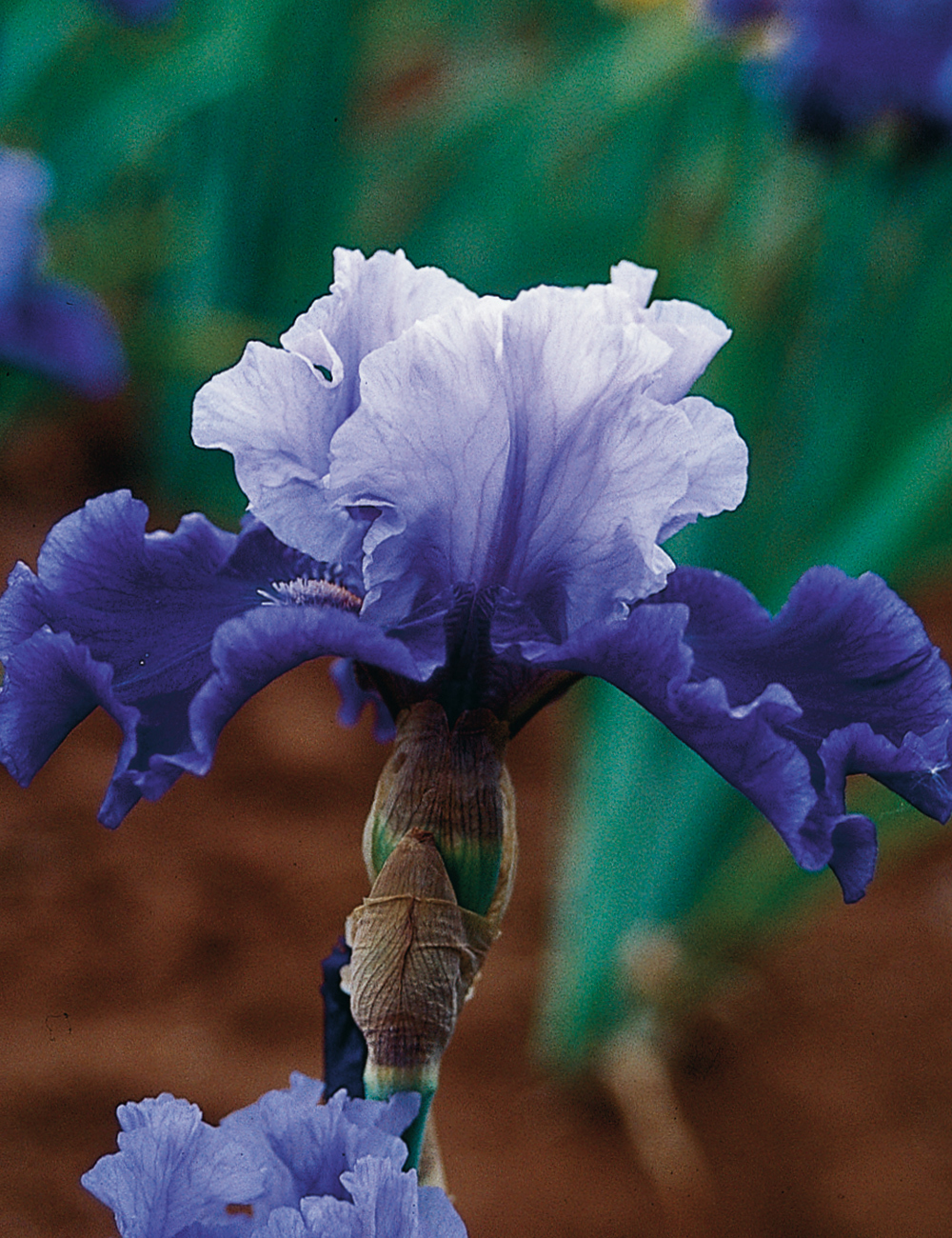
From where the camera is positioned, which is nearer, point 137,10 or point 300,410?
point 300,410

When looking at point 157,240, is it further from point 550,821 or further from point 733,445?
point 733,445

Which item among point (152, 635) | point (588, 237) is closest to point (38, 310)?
point (588, 237)

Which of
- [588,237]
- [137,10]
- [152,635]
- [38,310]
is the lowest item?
[38,310]

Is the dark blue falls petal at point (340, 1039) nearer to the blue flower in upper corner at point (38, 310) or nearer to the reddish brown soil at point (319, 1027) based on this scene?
the reddish brown soil at point (319, 1027)

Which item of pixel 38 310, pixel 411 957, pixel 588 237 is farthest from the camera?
pixel 588 237

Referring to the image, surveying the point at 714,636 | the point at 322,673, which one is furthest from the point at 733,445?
the point at 322,673

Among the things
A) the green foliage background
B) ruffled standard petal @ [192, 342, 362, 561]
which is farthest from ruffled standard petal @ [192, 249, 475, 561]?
the green foliage background

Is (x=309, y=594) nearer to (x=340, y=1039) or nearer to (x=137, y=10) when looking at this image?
(x=340, y=1039)

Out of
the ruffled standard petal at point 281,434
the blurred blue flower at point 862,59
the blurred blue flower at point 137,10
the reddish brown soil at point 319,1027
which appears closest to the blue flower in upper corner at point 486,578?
the ruffled standard petal at point 281,434
